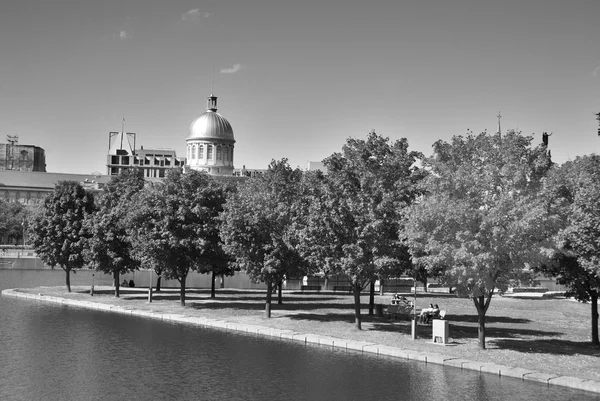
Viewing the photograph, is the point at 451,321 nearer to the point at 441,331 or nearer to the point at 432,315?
the point at 432,315

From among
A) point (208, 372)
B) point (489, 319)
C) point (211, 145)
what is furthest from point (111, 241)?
point (211, 145)

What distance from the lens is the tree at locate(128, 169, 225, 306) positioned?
5588 cm

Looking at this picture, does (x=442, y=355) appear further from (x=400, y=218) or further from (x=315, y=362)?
(x=400, y=218)

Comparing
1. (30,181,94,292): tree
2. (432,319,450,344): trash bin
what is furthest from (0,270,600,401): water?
(30,181,94,292): tree

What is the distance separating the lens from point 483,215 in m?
34.5

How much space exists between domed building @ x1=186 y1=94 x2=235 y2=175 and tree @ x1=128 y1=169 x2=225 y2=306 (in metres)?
122

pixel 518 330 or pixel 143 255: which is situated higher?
pixel 143 255

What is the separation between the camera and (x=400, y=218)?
4166 cm

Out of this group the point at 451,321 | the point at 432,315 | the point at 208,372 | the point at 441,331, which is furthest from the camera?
the point at 451,321

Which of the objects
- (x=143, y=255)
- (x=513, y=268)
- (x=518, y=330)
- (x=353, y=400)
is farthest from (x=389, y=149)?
(x=143, y=255)

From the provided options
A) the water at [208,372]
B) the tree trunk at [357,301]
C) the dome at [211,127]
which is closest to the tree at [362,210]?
the tree trunk at [357,301]

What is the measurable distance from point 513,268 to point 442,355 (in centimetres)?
613

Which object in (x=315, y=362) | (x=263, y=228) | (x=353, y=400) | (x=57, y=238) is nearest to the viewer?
(x=353, y=400)

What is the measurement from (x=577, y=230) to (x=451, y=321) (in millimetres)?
16648
